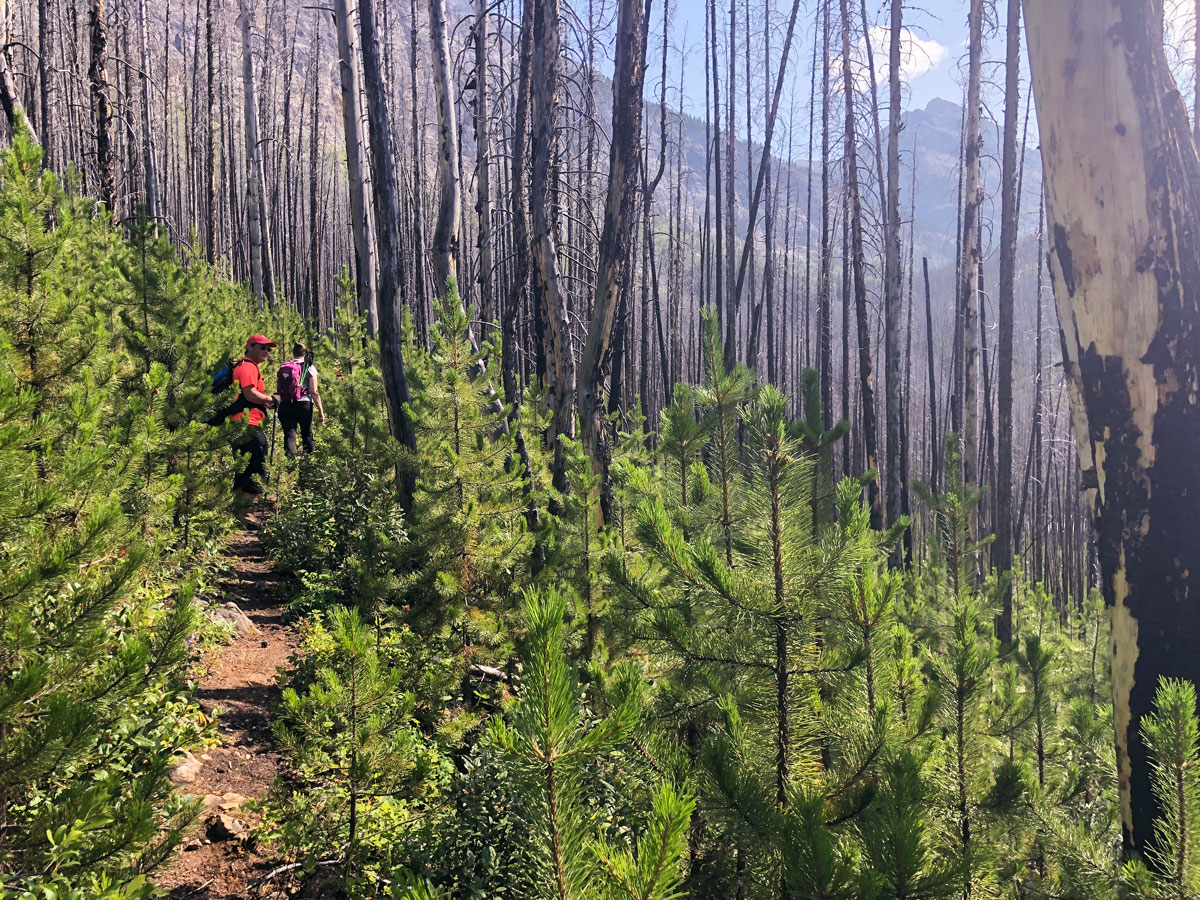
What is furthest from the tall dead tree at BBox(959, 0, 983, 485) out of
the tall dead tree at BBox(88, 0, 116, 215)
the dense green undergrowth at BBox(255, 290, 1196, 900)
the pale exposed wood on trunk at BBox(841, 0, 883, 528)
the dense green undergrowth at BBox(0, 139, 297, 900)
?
the tall dead tree at BBox(88, 0, 116, 215)

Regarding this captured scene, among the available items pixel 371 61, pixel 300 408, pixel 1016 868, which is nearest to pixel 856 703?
pixel 1016 868

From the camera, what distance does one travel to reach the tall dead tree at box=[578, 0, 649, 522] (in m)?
4.96

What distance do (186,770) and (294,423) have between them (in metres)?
5.68

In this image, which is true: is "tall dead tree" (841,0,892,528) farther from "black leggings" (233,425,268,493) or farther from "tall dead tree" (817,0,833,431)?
"black leggings" (233,425,268,493)

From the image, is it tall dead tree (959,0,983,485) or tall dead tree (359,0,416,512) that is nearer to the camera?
tall dead tree (359,0,416,512)

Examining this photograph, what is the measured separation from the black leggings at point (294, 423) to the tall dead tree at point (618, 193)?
435 cm

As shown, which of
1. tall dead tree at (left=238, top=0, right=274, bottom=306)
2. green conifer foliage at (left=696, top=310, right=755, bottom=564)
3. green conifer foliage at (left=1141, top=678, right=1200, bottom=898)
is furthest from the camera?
tall dead tree at (left=238, top=0, right=274, bottom=306)

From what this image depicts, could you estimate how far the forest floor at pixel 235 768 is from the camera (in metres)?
2.83

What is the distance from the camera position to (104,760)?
8.74ft

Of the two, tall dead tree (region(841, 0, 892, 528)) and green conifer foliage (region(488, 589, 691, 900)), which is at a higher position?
tall dead tree (region(841, 0, 892, 528))

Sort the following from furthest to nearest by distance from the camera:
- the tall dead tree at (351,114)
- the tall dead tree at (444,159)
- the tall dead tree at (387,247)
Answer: the tall dead tree at (444,159)
the tall dead tree at (351,114)
the tall dead tree at (387,247)

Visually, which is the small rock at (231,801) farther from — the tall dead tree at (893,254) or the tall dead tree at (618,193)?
the tall dead tree at (893,254)

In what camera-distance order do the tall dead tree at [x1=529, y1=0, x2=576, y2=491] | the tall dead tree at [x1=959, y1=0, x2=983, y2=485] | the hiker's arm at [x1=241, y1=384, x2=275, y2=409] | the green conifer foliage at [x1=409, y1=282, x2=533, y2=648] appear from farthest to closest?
the tall dead tree at [x1=959, y1=0, x2=983, y2=485] < the hiker's arm at [x1=241, y1=384, x2=275, y2=409] < the tall dead tree at [x1=529, y1=0, x2=576, y2=491] < the green conifer foliage at [x1=409, y1=282, x2=533, y2=648]

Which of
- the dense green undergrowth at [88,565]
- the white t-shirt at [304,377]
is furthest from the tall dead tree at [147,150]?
the dense green undergrowth at [88,565]
